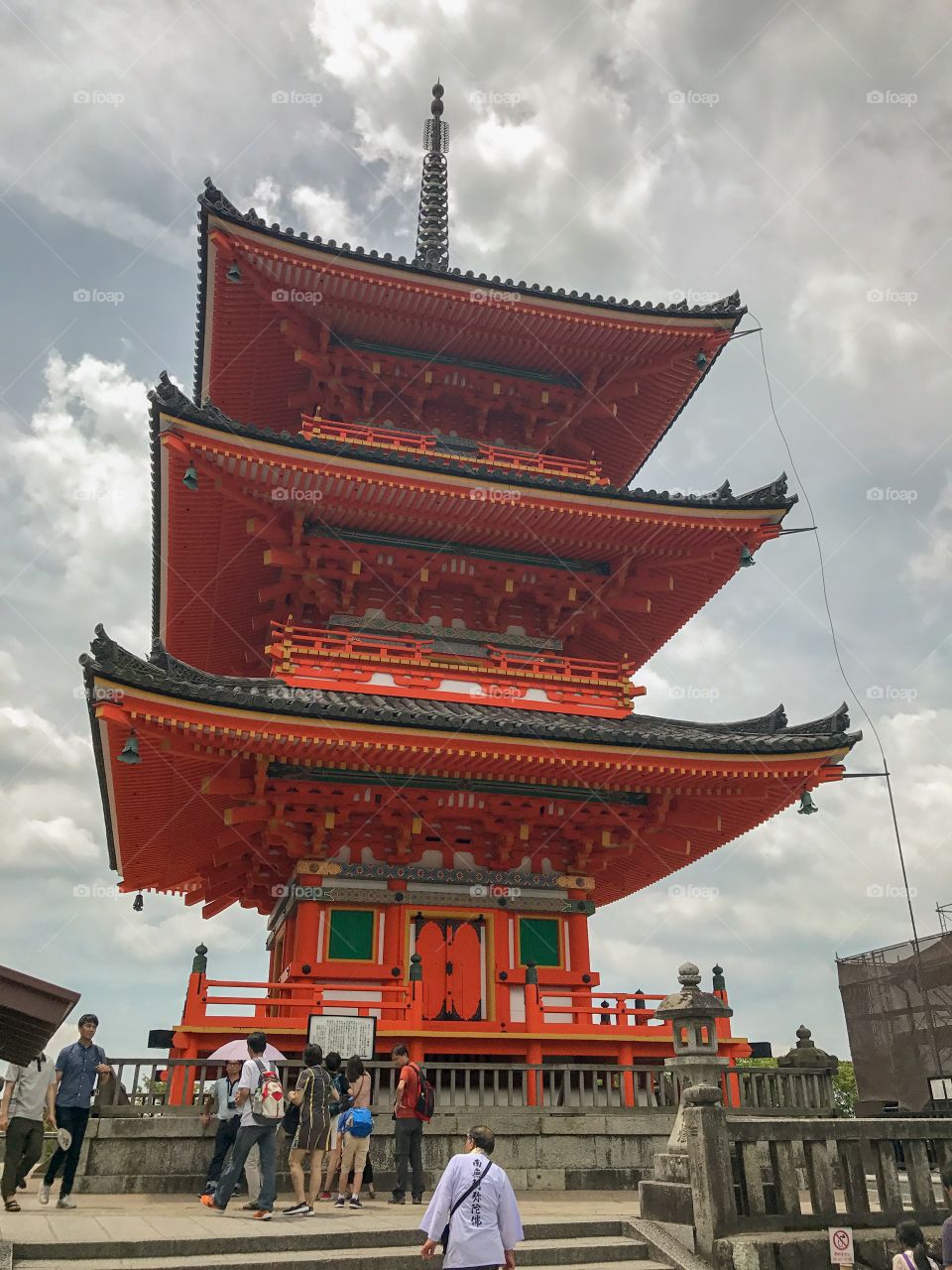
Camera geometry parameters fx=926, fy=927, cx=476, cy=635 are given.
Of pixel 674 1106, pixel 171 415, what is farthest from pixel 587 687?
pixel 171 415

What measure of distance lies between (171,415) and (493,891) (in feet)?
32.9

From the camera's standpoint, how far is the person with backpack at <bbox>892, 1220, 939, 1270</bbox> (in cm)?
754

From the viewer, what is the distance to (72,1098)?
10.3m

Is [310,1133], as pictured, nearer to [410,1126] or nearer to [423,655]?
[410,1126]

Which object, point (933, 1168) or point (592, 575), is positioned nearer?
point (933, 1168)

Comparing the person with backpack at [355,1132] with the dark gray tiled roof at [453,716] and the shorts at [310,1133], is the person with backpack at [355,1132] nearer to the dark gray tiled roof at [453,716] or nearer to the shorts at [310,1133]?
the shorts at [310,1133]

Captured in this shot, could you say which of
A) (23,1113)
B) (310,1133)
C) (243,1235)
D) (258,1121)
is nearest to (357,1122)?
(310,1133)

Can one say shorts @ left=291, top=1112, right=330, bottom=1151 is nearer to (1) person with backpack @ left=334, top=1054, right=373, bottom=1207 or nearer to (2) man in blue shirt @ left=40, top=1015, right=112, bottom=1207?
(1) person with backpack @ left=334, top=1054, right=373, bottom=1207

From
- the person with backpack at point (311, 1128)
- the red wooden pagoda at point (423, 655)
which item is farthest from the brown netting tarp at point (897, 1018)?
the person with backpack at point (311, 1128)

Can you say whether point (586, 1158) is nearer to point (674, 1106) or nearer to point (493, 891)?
point (674, 1106)

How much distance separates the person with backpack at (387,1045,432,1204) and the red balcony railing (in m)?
11.7

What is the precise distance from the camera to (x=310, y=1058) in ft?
36.7

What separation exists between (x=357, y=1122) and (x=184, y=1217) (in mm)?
2152

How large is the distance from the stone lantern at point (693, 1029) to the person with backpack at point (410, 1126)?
125 inches
